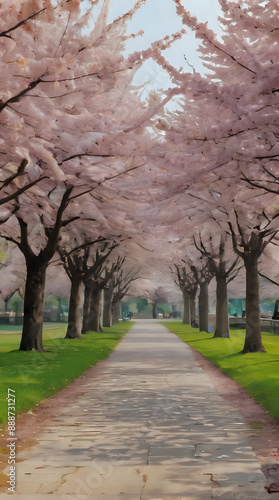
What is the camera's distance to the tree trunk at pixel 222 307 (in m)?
33.6

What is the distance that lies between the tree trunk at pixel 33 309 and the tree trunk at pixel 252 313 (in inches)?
319

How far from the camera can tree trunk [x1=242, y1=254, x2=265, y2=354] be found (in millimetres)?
23609

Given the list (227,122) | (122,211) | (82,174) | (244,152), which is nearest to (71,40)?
(227,122)

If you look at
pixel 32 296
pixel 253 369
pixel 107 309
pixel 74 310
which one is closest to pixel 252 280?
pixel 253 369

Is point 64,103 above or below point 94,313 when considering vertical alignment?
above

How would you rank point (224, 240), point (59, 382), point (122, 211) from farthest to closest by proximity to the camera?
1. point (224, 240)
2. point (122, 211)
3. point (59, 382)

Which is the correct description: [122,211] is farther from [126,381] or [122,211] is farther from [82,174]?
[126,381]

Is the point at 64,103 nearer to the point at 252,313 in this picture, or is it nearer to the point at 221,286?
the point at 252,313

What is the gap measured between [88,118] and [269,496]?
35.9ft

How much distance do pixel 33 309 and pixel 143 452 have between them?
15.7 m

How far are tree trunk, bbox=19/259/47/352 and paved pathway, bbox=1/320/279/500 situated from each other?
917 cm

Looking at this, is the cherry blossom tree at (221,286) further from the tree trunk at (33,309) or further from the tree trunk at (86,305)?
Result: the tree trunk at (33,309)

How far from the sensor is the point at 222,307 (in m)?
33.4

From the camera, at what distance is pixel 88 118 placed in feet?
48.8
